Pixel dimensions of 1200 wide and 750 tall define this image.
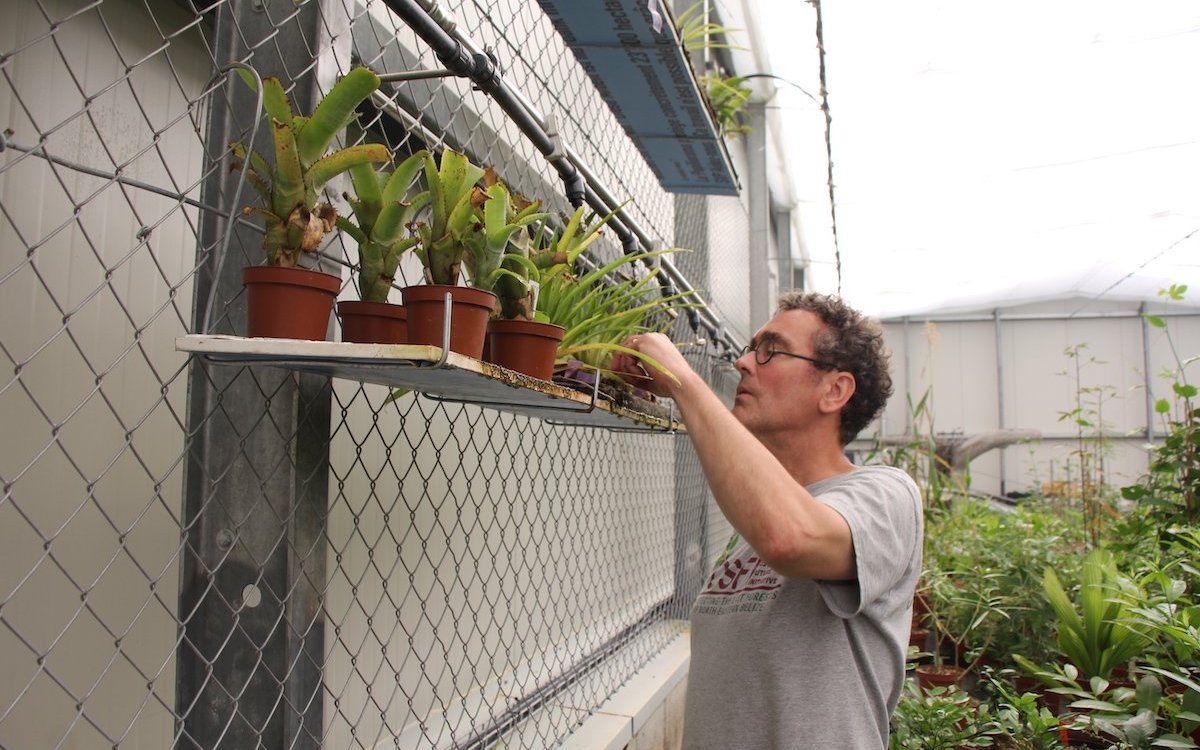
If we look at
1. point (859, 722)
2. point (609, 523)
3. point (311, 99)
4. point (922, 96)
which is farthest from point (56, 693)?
point (922, 96)

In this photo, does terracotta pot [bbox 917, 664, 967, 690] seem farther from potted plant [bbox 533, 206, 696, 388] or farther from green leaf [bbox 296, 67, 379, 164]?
green leaf [bbox 296, 67, 379, 164]

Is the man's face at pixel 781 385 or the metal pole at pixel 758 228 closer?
the man's face at pixel 781 385

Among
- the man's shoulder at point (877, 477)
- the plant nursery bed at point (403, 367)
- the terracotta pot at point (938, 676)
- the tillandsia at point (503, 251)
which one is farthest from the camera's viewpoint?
the terracotta pot at point (938, 676)

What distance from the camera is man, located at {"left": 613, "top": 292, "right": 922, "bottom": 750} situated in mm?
1555

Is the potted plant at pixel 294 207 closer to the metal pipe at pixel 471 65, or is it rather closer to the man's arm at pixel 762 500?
the metal pipe at pixel 471 65

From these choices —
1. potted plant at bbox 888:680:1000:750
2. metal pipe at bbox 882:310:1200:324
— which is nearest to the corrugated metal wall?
metal pipe at bbox 882:310:1200:324

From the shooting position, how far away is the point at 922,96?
21.9 feet

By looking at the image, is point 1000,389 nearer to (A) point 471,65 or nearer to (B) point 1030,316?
(B) point 1030,316

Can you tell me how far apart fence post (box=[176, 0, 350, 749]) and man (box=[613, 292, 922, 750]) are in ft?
2.20

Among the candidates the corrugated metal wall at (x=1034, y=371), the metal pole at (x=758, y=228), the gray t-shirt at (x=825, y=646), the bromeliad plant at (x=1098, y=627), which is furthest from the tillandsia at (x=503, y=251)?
the corrugated metal wall at (x=1034, y=371)

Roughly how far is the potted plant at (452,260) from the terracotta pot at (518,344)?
129 millimetres

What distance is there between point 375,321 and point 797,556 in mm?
801

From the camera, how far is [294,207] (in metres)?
1.06

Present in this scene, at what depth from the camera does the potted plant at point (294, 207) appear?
1030 mm
